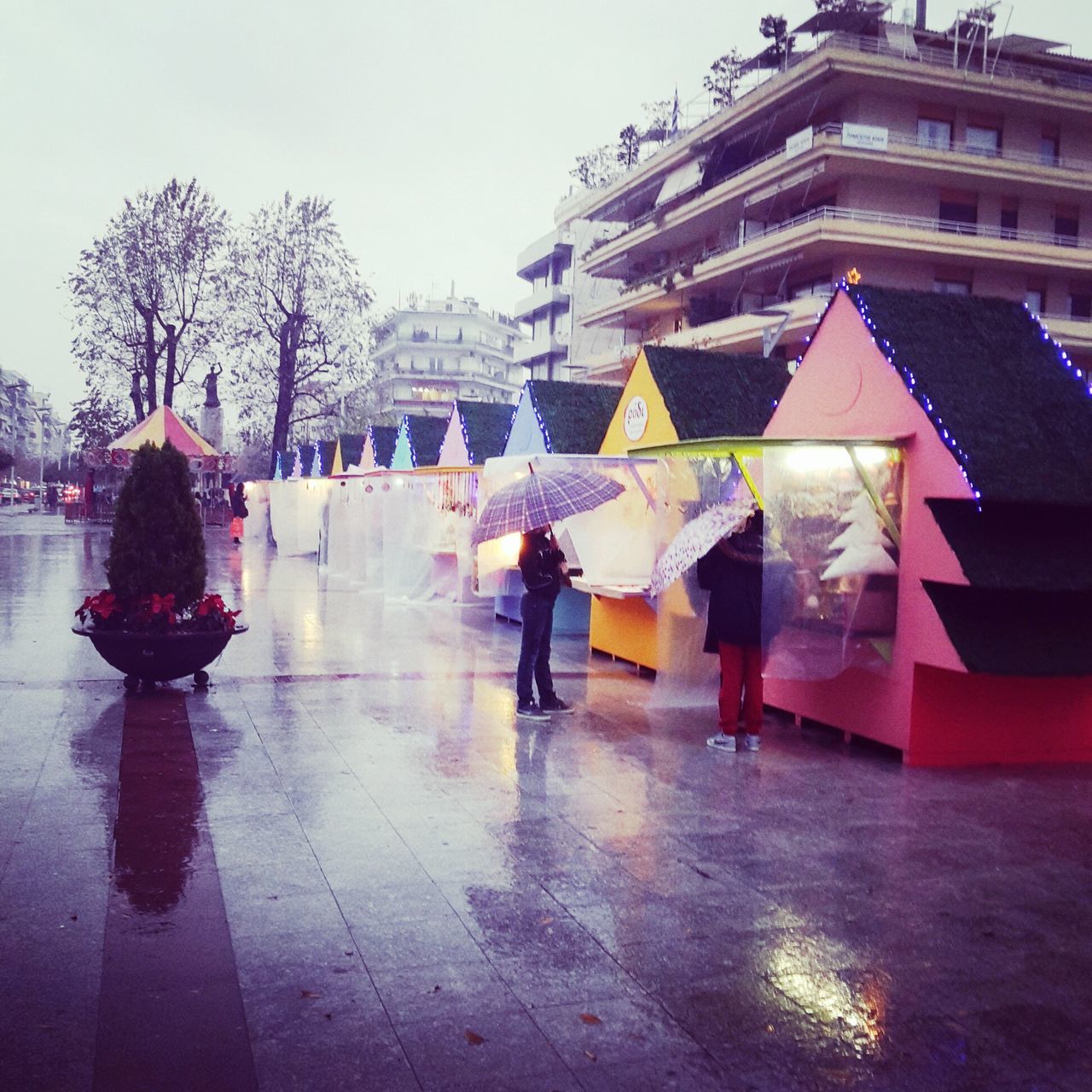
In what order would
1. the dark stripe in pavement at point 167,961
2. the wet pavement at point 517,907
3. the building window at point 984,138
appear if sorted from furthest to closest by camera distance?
the building window at point 984,138
the wet pavement at point 517,907
the dark stripe in pavement at point 167,961

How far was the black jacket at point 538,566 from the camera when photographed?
31.1 ft

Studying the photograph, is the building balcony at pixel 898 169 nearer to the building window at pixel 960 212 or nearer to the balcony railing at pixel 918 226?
the building window at pixel 960 212

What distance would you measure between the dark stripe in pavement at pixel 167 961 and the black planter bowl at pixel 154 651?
2.53 meters

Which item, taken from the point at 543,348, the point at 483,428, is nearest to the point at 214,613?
the point at 483,428

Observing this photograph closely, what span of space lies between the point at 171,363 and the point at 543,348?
24908 millimetres

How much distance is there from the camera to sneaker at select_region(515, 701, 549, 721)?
915cm

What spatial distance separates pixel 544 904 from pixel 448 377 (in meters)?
99.1

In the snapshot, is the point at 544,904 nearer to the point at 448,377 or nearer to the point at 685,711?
the point at 685,711

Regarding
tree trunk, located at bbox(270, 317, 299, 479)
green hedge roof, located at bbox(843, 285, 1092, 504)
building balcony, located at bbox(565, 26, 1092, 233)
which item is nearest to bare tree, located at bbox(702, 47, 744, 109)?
building balcony, located at bbox(565, 26, 1092, 233)

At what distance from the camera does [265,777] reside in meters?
7.04

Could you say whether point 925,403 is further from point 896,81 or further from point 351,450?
point 896,81

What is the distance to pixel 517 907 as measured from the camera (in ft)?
16.3

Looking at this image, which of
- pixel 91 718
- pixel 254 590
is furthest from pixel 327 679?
pixel 254 590

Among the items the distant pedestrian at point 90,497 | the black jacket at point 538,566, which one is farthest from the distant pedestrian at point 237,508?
the black jacket at point 538,566
